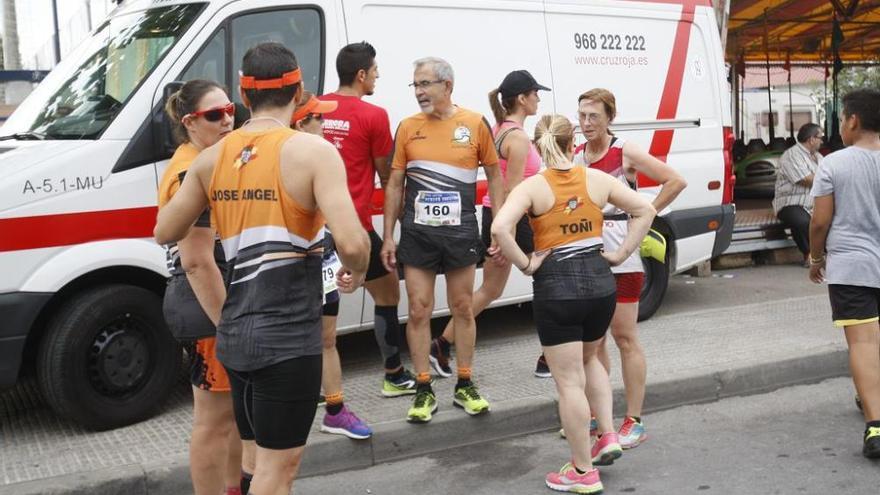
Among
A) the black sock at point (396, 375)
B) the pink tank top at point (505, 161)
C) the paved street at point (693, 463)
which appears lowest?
the paved street at point (693, 463)

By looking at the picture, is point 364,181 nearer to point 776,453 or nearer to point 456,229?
point 456,229

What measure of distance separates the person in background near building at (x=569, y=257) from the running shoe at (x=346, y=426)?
109cm

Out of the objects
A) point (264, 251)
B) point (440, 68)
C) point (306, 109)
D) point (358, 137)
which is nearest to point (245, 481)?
point (264, 251)

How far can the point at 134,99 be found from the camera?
212 inches

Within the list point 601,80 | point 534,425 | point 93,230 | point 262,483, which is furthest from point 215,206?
point 601,80

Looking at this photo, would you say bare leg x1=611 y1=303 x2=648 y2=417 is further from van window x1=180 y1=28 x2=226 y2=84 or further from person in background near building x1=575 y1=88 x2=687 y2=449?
van window x1=180 y1=28 x2=226 y2=84

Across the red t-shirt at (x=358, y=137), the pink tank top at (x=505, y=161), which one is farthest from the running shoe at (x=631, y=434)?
the red t-shirt at (x=358, y=137)

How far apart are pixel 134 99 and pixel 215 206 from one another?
101 inches

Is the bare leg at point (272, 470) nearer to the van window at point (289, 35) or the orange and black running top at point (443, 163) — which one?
the orange and black running top at point (443, 163)

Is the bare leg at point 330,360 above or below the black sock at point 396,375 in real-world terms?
above

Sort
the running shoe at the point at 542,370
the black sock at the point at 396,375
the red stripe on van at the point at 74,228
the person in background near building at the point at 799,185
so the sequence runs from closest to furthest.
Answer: the red stripe on van at the point at 74,228, the black sock at the point at 396,375, the running shoe at the point at 542,370, the person in background near building at the point at 799,185

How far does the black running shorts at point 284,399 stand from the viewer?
10.0 feet

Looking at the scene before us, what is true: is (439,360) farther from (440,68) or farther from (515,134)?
(440,68)

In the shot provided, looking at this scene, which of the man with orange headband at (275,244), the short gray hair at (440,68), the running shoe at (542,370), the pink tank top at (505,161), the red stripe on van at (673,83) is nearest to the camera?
the man with orange headband at (275,244)
